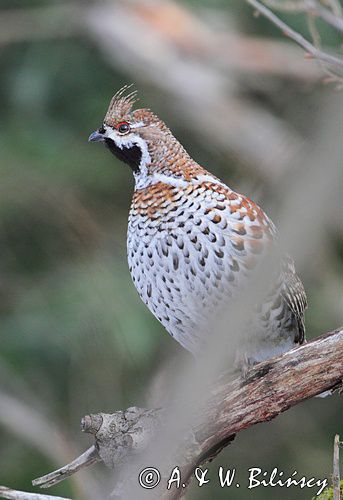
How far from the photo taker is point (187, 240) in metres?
4.25

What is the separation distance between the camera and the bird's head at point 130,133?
4.43 m

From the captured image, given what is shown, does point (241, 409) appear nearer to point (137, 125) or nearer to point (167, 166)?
point (167, 166)

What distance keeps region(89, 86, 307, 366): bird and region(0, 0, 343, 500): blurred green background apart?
4150 millimetres

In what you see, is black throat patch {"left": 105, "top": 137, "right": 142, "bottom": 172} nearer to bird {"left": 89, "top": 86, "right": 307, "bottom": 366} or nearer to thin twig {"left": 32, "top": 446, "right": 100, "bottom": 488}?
bird {"left": 89, "top": 86, "right": 307, "bottom": 366}

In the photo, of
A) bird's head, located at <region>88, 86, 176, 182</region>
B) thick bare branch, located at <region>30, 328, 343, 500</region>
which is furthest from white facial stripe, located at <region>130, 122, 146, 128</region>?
thick bare branch, located at <region>30, 328, 343, 500</region>

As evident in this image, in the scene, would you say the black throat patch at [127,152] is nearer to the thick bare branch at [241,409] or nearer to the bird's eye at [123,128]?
the bird's eye at [123,128]

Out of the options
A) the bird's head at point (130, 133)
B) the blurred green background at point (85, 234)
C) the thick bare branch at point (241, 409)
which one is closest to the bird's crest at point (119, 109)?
the bird's head at point (130, 133)

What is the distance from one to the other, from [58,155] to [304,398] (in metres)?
6.82

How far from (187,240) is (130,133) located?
559 millimetres

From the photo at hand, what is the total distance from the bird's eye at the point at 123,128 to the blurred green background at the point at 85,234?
13.9 feet

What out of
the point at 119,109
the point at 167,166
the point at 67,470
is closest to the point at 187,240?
the point at 167,166

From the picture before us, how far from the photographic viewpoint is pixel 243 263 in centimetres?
427

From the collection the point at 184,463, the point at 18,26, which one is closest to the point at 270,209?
the point at 184,463

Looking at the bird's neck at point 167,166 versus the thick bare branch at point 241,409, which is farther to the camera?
the bird's neck at point 167,166
